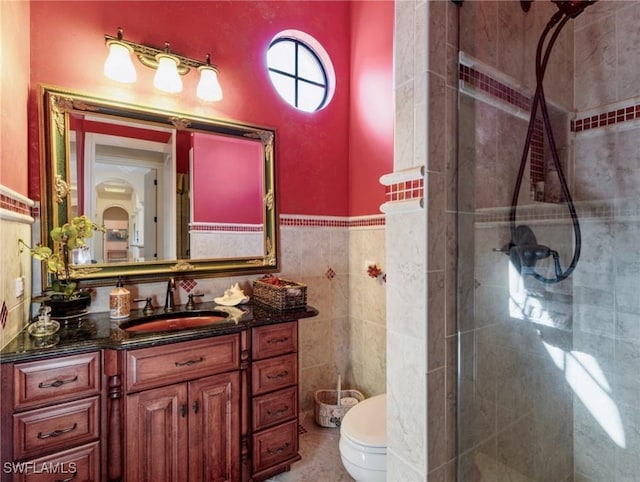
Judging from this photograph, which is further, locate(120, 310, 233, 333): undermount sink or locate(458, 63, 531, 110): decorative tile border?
locate(120, 310, 233, 333): undermount sink

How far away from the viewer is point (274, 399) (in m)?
1.79

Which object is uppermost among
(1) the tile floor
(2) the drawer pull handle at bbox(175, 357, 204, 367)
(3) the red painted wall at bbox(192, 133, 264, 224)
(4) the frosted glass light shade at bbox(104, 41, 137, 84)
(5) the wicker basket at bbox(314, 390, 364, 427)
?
(4) the frosted glass light shade at bbox(104, 41, 137, 84)

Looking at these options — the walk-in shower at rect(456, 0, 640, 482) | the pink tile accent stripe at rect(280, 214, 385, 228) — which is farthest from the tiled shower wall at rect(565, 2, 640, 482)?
the pink tile accent stripe at rect(280, 214, 385, 228)

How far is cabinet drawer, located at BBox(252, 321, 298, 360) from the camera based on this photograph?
172 centimetres

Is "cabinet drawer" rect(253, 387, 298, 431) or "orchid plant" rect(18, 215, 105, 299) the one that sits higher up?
"orchid plant" rect(18, 215, 105, 299)

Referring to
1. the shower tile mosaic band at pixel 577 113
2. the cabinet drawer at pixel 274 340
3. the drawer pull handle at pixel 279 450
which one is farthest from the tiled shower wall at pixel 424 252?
the drawer pull handle at pixel 279 450

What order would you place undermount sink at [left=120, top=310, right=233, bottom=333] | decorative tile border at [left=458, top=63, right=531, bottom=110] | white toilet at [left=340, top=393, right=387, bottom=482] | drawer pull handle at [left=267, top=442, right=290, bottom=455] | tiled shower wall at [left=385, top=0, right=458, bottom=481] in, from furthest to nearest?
1. drawer pull handle at [left=267, top=442, right=290, bottom=455]
2. undermount sink at [left=120, top=310, right=233, bottom=333]
3. white toilet at [left=340, top=393, right=387, bottom=482]
4. decorative tile border at [left=458, top=63, right=531, bottom=110]
5. tiled shower wall at [left=385, top=0, right=458, bottom=481]

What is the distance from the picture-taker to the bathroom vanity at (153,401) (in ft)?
4.03

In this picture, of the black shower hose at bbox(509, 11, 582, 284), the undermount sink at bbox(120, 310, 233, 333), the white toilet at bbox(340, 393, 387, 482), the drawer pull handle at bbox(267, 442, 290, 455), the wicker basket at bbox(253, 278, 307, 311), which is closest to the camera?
the black shower hose at bbox(509, 11, 582, 284)

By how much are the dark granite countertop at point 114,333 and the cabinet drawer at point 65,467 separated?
1.31 feet

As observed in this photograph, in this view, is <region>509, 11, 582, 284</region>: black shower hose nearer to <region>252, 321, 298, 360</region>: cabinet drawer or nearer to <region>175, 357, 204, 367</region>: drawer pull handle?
<region>252, 321, 298, 360</region>: cabinet drawer

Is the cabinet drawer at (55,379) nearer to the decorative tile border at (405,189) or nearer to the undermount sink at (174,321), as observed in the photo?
the undermount sink at (174,321)

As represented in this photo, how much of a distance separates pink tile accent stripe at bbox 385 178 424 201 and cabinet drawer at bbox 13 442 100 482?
5.08 feet

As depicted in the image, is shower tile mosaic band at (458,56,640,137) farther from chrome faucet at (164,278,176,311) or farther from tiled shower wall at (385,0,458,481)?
chrome faucet at (164,278,176,311)
